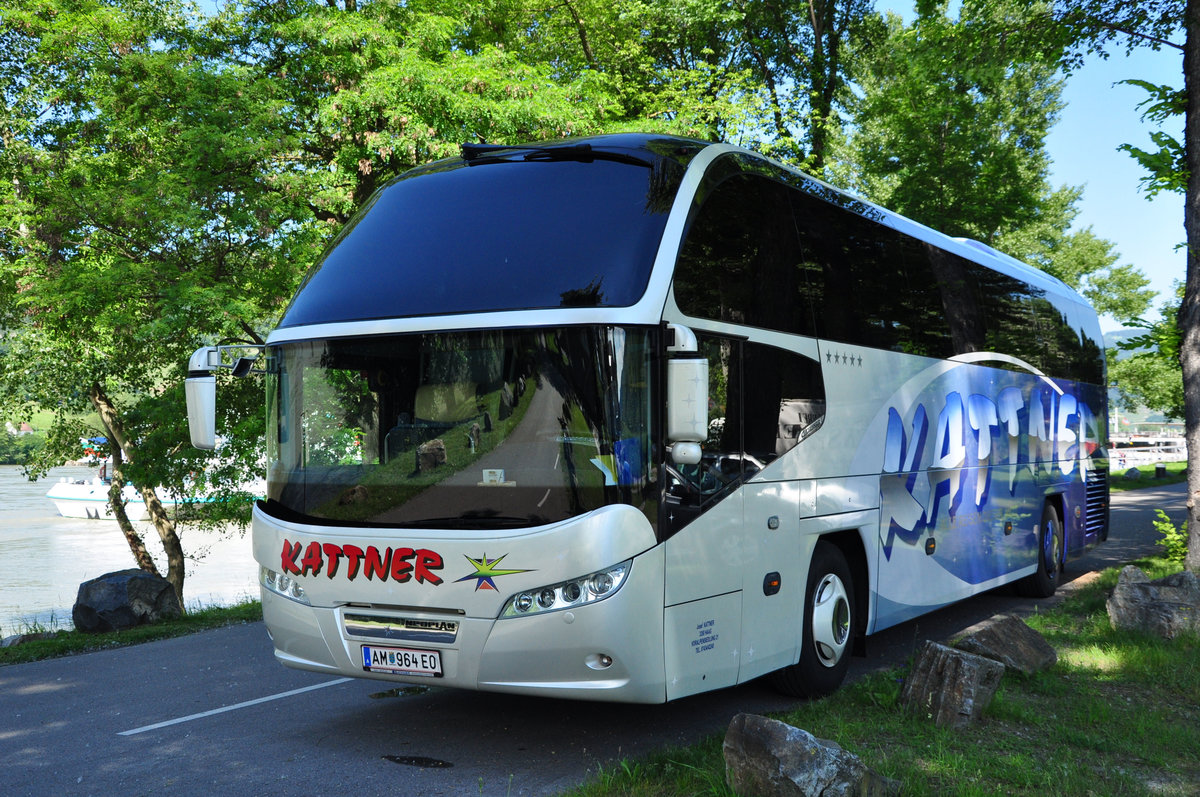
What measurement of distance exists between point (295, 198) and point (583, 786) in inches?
499

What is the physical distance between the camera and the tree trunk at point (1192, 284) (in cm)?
1212

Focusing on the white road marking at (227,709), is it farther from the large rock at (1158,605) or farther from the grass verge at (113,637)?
the large rock at (1158,605)

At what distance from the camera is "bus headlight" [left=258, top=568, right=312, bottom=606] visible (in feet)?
20.3

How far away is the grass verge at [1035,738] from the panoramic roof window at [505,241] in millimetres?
2483

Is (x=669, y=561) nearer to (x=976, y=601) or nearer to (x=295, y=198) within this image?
(x=976, y=601)

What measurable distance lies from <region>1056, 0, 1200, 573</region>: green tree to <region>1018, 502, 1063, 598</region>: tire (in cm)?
147

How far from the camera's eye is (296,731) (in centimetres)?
674

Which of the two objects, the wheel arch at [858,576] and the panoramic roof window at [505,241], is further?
the wheel arch at [858,576]

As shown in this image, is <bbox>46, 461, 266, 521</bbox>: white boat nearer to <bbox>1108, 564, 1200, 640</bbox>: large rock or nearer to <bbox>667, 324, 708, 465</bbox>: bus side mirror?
<bbox>1108, 564, 1200, 640</bbox>: large rock

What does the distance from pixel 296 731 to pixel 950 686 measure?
13.5 feet

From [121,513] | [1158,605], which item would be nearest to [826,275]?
[1158,605]

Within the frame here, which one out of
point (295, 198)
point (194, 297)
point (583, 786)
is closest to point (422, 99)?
point (295, 198)

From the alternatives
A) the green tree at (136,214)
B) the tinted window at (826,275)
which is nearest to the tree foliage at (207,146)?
the green tree at (136,214)

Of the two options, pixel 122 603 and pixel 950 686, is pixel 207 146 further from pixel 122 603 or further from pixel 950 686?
pixel 950 686
